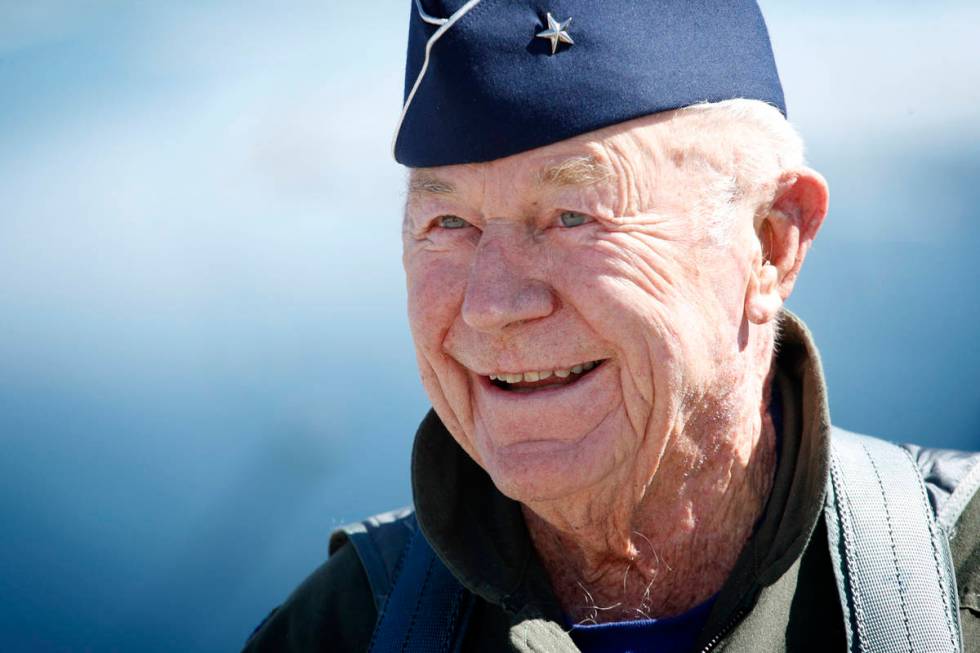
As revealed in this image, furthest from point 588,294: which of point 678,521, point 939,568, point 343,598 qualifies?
point 343,598

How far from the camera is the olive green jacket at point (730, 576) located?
189cm

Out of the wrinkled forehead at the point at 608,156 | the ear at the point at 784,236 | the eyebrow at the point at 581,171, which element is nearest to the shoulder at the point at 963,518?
the ear at the point at 784,236

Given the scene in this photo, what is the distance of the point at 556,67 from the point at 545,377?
0.55 metres

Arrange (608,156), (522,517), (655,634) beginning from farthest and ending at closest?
(522,517), (655,634), (608,156)

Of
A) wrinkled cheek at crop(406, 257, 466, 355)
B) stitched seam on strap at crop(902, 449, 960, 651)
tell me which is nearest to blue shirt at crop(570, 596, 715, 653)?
stitched seam on strap at crop(902, 449, 960, 651)

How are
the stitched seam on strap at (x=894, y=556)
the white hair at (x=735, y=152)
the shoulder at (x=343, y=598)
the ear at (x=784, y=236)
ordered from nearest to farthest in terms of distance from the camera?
the stitched seam on strap at (x=894, y=556) < the white hair at (x=735, y=152) < the ear at (x=784, y=236) < the shoulder at (x=343, y=598)

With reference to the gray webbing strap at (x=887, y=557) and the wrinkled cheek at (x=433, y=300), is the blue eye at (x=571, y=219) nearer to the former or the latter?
the wrinkled cheek at (x=433, y=300)

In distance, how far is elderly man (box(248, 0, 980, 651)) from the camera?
5.88 feet

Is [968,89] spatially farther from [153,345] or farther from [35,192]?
[35,192]

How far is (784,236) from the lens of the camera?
79.3 inches

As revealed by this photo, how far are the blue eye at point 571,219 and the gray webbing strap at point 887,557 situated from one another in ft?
2.22

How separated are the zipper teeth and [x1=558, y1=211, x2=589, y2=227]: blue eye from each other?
0.77 metres

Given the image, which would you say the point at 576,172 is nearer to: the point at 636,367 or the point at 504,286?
the point at 504,286

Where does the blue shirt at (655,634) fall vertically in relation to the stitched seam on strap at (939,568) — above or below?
below
